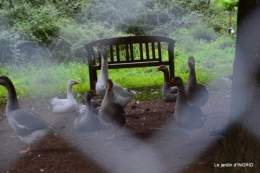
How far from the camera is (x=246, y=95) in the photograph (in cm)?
363

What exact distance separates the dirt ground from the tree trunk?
81cm

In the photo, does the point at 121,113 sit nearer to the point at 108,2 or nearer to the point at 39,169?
the point at 39,169

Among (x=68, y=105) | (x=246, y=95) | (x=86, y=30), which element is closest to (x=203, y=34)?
(x=86, y=30)

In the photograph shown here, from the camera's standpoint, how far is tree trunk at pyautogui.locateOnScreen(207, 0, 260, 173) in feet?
11.7

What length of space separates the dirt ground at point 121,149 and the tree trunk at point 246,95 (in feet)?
2.65

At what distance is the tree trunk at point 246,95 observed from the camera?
3564mm

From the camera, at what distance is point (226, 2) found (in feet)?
34.2

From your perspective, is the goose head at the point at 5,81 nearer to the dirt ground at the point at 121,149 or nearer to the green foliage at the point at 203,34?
the dirt ground at the point at 121,149

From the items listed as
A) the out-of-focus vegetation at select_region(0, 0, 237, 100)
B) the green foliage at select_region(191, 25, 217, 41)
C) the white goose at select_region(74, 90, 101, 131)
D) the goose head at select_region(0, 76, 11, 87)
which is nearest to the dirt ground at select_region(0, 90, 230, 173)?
the white goose at select_region(74, 90, 101, 131)

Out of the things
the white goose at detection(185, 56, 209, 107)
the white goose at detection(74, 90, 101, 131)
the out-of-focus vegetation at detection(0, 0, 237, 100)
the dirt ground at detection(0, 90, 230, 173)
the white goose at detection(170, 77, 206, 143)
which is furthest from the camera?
the out-of-focus vegetation at detection(0, 0, 237, 100)

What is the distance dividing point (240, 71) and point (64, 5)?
42.8 feet

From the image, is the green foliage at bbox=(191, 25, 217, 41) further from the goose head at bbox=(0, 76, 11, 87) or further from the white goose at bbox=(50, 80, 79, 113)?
the goose head at bbox=(0, 76, 11, 87)

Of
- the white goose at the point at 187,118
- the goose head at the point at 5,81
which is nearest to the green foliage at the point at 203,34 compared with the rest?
the goose head at the point at 5,81

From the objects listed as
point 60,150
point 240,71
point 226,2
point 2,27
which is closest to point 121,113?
point 60,150
